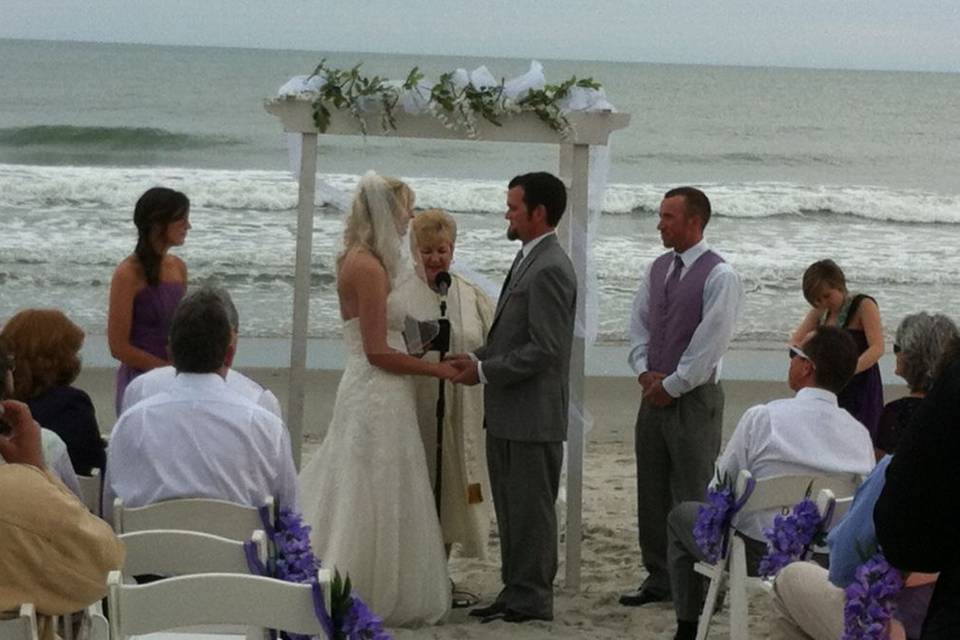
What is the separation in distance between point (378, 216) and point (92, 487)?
5.43 feet

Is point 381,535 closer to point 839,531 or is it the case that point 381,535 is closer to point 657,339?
point 657,339

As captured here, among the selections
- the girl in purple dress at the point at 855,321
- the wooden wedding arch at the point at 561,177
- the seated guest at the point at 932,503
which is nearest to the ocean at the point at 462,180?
the wooden wedding arch at the point at 561,177

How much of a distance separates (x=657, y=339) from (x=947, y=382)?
144 inches

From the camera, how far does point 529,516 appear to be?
6.36 m

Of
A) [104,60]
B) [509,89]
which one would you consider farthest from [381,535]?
[104,60]

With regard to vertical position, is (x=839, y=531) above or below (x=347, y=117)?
below

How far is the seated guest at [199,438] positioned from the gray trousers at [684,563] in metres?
1.65

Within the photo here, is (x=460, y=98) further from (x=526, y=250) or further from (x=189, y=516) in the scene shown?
(x=189, y=516)

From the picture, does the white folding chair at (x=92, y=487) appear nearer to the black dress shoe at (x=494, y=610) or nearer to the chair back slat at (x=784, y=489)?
the black dress shoe at (x=494, y=610)

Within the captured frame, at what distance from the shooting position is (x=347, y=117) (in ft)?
21.9

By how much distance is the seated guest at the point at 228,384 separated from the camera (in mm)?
4832

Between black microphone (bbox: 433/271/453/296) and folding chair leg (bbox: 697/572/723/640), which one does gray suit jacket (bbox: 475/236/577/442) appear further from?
folding chair leg (bbox: 697/572/723/640)

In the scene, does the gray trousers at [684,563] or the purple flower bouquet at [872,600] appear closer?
the purple flower bouquet at [872,600]

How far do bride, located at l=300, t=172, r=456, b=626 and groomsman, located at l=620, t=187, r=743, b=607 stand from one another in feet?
2.91
